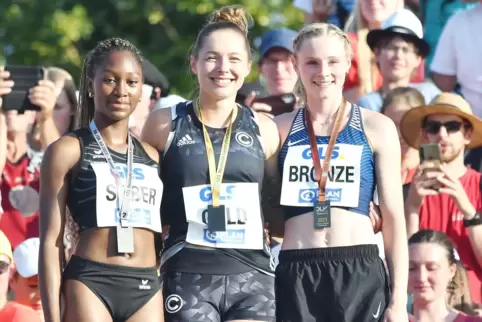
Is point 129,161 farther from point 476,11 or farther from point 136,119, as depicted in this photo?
point 476,11

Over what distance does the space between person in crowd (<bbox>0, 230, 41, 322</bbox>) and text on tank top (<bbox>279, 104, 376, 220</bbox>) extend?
2.01 meters

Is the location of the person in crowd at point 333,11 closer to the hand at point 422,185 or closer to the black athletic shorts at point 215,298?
the hand at point 422,185

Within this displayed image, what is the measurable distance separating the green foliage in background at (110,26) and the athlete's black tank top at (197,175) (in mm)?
9683

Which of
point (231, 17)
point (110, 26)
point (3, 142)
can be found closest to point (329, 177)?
point (231, 17)

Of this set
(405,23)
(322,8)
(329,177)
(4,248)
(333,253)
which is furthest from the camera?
(322,8)

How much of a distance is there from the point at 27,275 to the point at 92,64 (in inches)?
98.1

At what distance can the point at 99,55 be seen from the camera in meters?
7.18

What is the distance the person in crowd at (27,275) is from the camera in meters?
9.27

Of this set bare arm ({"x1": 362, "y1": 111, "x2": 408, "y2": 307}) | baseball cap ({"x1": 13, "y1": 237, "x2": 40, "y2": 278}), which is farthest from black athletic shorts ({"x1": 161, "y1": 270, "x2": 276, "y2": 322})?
baseball cap ({"x1": 13, "y1": 237, "x2": 40, "y2": 278})

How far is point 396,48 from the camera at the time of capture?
10055 mm

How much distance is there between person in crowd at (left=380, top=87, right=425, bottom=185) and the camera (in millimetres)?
9523

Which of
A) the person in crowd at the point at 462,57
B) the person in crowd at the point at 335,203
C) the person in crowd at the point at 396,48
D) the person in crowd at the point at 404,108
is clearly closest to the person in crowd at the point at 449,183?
the person in crowd at the point at 404,108

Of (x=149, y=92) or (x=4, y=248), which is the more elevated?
(x=149, y=92)

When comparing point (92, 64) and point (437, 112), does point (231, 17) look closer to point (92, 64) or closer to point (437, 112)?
point (92, 64)
